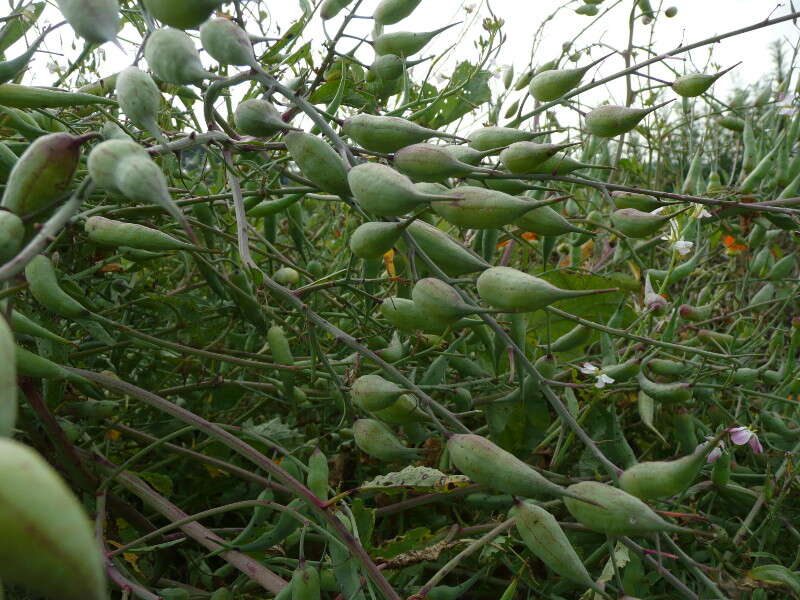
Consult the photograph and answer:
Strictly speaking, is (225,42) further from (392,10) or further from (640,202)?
(640,202)

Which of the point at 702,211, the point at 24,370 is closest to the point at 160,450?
the point at 24,370

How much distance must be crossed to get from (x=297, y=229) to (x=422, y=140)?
417 millimetres

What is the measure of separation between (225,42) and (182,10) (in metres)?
0.03

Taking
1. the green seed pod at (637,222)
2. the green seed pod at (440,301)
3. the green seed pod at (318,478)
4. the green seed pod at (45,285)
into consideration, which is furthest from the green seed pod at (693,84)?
the green seed pod at (45,285)

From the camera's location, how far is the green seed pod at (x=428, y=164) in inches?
21.2

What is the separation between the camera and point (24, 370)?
564 millimetres

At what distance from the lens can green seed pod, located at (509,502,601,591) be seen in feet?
1.63

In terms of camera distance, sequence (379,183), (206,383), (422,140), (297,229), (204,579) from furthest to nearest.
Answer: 1. (297,229)
2. (206,383)
3. (204,579)
4. (422,140)
5. (379,183)

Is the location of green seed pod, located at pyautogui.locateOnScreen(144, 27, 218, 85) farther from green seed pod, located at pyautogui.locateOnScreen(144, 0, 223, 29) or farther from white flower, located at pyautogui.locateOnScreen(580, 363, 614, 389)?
white flower, located at pyautogui.locateOnScreen(580, 363, 614, 389)

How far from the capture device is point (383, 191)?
1.59ft

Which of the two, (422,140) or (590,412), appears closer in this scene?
(422,140)

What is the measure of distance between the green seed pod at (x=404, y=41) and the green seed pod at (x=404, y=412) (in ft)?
1.13

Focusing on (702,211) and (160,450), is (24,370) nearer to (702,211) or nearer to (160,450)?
(160,450)

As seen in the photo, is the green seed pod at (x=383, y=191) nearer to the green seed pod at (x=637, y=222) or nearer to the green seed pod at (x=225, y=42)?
the green seed pod at (x=225, y=42)
